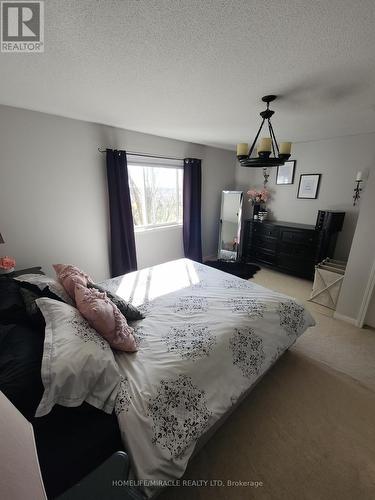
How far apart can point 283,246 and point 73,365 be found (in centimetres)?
368

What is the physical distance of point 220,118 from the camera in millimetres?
2441

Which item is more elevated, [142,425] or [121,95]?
[121,95]

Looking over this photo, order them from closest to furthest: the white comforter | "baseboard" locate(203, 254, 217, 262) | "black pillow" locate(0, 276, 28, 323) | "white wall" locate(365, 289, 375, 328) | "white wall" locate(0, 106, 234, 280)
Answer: the white comforter, "black pillow" locate(0, 276, 28, 323), "white wall" locate(0, 106, 234, 280), "white wall" locate(365, 289, 375, 328), "baseboard" locate(203, 254, 217, 262)

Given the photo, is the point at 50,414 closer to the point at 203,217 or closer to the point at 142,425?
the point at 142,425

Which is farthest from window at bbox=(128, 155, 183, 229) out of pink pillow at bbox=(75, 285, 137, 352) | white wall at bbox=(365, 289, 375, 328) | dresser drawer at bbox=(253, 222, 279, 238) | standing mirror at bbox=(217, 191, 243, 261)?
white wall at bbox=(365, 289, 375, 328)

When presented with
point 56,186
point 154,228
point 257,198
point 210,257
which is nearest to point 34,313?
point 56,186

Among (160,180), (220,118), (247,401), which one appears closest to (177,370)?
(247,401)

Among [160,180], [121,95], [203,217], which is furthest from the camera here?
[203,217]

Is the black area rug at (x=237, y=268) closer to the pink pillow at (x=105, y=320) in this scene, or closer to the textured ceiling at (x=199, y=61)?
the textured ceiling at (x=199, y=61)

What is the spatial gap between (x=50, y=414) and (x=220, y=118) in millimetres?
2880

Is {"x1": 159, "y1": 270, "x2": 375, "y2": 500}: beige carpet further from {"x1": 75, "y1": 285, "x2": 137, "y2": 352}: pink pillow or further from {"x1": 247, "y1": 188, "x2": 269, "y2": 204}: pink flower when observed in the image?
{"x1": 247, "y1": 188, "x2": 269, "y2": 204}: pink flower

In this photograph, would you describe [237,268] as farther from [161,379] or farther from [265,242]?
[161,379]

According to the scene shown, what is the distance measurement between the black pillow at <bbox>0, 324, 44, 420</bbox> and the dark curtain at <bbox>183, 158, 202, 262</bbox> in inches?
129

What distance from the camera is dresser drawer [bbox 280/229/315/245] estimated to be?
3.44m
